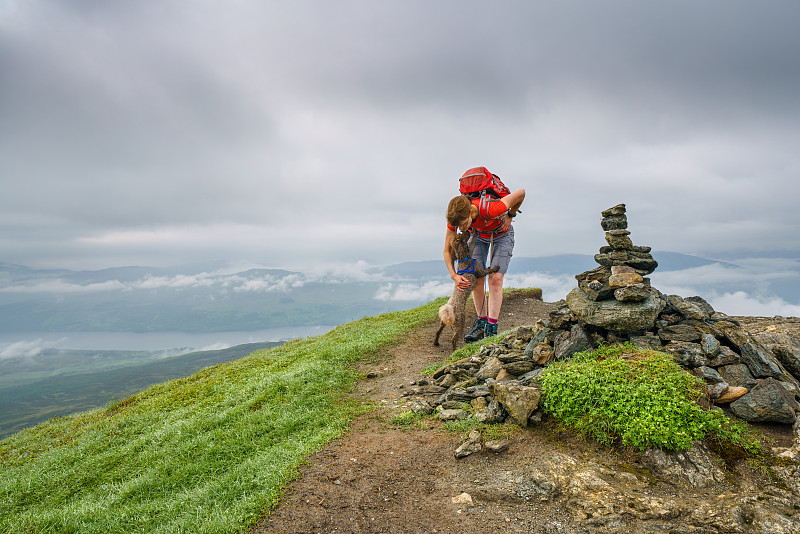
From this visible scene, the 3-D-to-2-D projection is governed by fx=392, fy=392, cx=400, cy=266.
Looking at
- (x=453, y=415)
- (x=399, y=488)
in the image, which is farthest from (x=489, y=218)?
(x=399, y=488)

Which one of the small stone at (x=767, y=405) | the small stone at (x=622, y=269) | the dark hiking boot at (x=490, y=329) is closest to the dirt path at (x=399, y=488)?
the small stone at (x=767, y=405)

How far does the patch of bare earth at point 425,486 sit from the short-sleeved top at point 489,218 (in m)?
6.38

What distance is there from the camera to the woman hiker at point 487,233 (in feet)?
39.1

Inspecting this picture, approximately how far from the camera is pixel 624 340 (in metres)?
8.92

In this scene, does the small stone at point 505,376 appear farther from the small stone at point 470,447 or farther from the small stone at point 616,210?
the small stone at point 616,210

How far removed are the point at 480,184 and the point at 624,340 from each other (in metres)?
5.82

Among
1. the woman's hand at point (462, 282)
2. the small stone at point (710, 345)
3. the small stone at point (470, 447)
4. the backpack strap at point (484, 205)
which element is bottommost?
the small stone at point (470, 447)

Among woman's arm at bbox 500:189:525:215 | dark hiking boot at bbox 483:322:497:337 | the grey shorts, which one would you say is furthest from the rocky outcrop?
woman's arm at bbox 500:189:525:215

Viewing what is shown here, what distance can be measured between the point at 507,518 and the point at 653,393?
3.29 m

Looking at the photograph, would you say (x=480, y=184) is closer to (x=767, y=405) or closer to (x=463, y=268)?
(x=463, y=268)

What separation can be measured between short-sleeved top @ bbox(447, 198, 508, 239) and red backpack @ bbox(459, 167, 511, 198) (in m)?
0.22

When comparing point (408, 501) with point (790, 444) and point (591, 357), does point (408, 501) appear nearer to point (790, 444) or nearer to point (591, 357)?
point (591, 357)

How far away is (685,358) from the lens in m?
7.80

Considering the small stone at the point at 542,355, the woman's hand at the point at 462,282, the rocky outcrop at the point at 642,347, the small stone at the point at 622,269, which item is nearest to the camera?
the rocky outcrop at the point at 642,347
